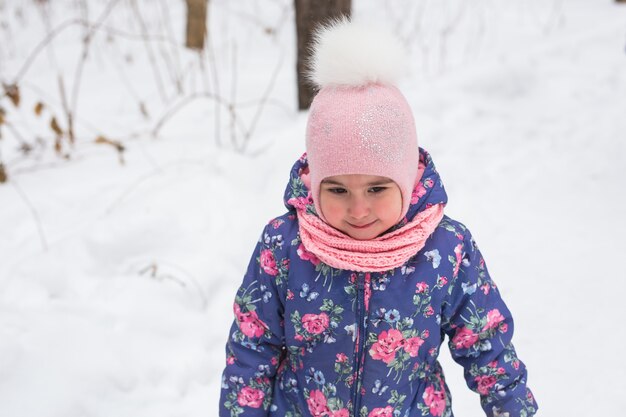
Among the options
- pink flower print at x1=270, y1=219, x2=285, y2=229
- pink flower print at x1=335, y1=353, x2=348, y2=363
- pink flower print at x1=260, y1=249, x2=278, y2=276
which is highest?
pink flower print at x1=270, y1=219, x2=285, y2=229

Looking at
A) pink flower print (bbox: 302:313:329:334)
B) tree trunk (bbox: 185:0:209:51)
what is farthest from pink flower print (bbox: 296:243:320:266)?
tree trunk (bbox: 185:0:209:51)

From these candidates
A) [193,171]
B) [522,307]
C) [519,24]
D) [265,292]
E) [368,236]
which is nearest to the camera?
[368,236]

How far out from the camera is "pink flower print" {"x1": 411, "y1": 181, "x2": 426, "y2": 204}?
4.11 feet

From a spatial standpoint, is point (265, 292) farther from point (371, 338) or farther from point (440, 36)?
point (440, 36)

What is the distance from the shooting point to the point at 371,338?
4.06ft

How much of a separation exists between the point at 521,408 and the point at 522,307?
1104 millimetres

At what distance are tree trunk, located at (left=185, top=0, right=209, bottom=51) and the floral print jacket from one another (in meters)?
4.31

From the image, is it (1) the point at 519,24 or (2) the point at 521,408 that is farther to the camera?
(1) the point at 519,24

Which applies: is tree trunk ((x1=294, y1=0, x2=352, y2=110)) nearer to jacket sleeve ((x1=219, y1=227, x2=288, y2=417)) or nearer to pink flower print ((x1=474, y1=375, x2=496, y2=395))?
jacket sleeve ((x1=219, y1=227, x2=288, y2=417))

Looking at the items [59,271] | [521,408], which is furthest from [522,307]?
[59,271]

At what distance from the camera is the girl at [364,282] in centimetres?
116

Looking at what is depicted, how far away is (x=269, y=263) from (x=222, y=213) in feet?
5.04

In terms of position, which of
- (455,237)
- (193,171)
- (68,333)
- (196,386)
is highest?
(455,237)

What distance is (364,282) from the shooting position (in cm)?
122
